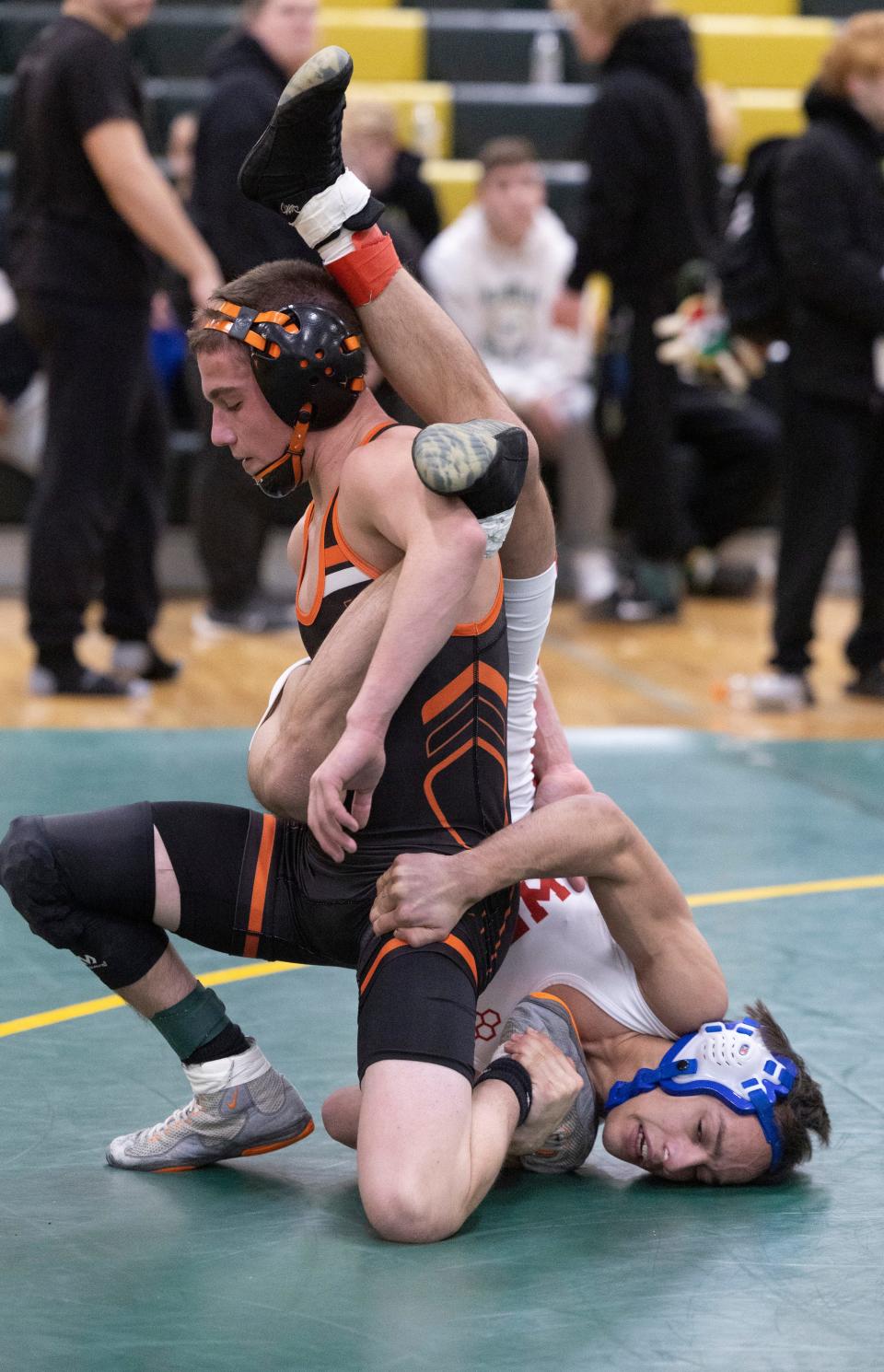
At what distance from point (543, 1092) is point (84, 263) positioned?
3.70 metres

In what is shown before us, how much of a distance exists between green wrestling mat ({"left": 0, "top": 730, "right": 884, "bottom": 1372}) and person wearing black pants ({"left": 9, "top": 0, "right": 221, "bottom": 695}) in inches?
86.5

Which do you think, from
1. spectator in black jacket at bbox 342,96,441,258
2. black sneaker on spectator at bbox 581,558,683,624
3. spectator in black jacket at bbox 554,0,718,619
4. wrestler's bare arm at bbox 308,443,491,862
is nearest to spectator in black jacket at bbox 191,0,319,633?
spectator in black jacket at bbox 342,96,441,258

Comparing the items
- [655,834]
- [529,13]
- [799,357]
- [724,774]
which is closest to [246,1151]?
[655,834]

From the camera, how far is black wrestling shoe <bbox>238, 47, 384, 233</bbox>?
2510 mm

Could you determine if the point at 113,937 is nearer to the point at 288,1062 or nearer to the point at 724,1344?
the point at 288,1062

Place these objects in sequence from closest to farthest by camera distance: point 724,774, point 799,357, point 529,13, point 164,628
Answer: point 724,774
point 799,357
point 164,628
point 529,13

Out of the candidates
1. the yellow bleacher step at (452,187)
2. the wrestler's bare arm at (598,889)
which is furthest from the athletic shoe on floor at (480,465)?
the yellow bleacher step at (452,187)

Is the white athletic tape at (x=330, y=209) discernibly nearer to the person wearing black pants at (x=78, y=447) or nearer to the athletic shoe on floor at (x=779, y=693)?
the person wearing black pants at (x=78, y=447)

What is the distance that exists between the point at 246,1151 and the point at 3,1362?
2.07 feet

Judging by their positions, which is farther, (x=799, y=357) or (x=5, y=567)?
(x=5, y=567)

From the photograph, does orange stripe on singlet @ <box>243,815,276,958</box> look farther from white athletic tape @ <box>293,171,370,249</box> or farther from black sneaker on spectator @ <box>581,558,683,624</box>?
black sneaker on spectator @ <box>581,558,683,624</box>

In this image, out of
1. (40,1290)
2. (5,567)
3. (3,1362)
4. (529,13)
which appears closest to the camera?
(3,1362)

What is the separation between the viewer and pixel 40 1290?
2.21m

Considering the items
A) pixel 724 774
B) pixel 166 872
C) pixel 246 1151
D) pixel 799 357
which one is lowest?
pixel 724 774
